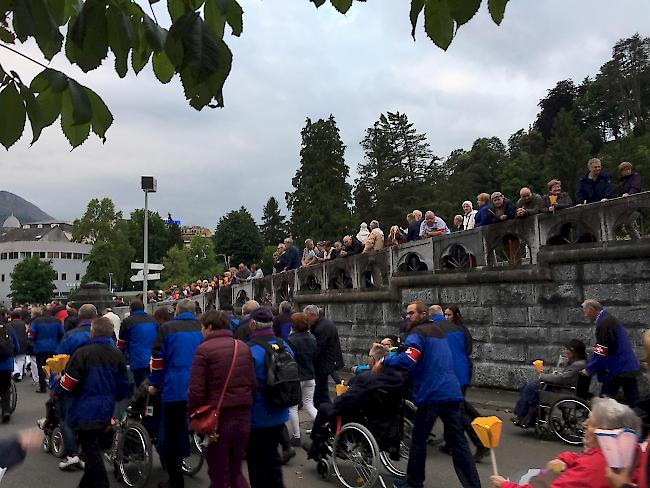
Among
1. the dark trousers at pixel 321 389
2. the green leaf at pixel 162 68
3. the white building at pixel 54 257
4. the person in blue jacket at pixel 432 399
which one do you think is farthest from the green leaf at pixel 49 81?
the white building at pixel 54 257

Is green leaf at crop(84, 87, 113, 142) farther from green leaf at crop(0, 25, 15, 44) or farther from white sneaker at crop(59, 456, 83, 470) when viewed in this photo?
white sneaker at crop(59, 456, 83, 470)

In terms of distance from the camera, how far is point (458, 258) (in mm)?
11906

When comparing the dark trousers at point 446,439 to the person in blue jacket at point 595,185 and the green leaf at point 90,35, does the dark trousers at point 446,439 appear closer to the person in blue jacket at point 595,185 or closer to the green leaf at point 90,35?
the green leaf at point 90,35

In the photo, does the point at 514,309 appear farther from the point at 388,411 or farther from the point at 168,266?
the point at 168,266

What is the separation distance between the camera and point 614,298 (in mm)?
9570

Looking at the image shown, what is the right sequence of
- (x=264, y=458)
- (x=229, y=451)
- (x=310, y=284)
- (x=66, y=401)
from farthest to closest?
(x=310, y=284) → (x=66, y=401) → (x=264, y=458) → (x=229, y=451)

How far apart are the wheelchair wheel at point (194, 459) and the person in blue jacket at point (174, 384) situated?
510 mm

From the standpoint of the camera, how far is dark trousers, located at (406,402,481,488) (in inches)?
217

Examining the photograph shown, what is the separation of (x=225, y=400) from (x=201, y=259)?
73860mm

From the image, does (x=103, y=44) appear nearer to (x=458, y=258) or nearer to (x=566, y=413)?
(x=566, y=413)

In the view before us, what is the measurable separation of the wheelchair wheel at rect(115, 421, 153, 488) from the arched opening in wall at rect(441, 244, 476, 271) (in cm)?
703

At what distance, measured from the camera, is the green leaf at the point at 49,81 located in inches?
83.2

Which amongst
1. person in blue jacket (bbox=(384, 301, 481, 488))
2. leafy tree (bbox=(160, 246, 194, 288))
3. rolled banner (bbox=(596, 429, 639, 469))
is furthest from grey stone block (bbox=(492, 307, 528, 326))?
leafy tree (bbox=(160, 246, 194, 288))

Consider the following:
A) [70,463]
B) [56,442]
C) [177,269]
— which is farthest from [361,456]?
[177,269]
